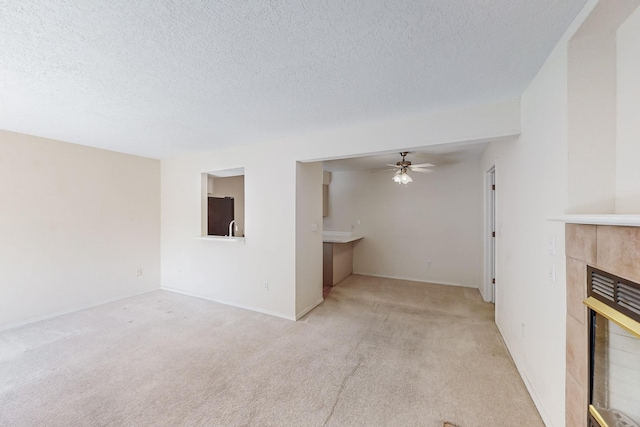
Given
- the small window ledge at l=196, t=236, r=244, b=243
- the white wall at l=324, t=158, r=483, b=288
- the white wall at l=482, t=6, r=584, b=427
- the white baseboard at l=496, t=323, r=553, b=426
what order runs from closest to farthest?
the white wall at l=482, t=6, r=584, b=427, the white baseboard at l=496, t=323, r=553, b=426, the small window ledge at l=196, t=236, r=244, b=243, the white wall at l=324, t=158, r=483, b=288

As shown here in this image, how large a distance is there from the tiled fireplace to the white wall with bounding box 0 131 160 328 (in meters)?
5.33

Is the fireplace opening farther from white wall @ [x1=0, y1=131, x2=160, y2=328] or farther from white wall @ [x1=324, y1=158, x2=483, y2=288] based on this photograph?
white wall @ [x1=0, y1=131, x2=160, y2=328]

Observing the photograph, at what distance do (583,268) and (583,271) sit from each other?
0.05 feet

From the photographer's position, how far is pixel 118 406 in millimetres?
1793

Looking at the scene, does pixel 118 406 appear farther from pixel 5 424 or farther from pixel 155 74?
pixel 155 74

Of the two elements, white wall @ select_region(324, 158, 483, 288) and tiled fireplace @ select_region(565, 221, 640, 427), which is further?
white wall @ select_region(324, 158, 483, 288)

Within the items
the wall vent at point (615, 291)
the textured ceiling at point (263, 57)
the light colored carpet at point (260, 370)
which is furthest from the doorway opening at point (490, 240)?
the wall vent at point (615, 291)

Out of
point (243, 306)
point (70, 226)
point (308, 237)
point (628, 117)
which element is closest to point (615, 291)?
point (628, 117)

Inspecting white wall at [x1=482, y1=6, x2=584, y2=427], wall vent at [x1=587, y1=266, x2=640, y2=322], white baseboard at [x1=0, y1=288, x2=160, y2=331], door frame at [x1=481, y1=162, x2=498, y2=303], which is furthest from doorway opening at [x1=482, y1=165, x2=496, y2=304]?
white baseboard at [x1=0, y1=288, x2=160, y2=331]

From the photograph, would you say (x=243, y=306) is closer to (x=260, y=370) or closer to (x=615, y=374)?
(x=260, y=370)

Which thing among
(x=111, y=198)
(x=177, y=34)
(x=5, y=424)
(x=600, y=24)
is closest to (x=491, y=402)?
(x=600, y=24)

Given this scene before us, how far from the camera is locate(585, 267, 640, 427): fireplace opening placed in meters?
0.94

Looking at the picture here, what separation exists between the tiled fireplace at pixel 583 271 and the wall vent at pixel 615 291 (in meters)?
0.02

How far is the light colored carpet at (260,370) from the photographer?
171 centimetres
